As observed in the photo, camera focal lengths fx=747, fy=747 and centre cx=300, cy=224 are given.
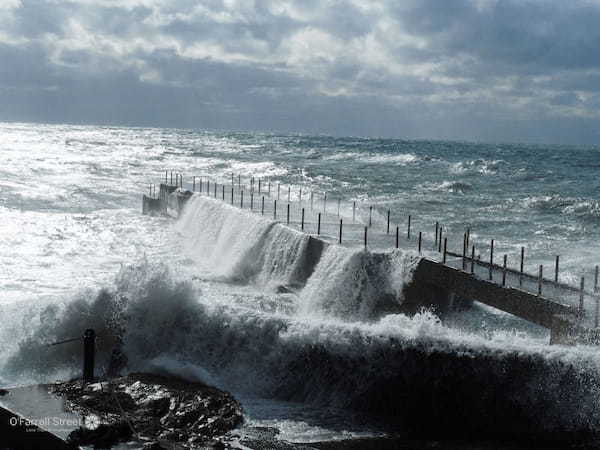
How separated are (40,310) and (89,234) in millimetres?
18968

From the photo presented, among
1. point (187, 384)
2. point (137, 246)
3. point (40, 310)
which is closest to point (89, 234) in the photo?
point (137, 246)

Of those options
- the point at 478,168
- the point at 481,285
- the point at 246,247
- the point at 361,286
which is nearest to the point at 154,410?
the point at 481,285

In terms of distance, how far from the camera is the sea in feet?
44.5

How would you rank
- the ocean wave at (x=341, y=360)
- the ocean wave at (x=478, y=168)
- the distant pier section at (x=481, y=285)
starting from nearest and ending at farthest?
the ocean wave at (x=341, y=360) → the distant pier section at (x=481, y=285) → the ocean wave at (x=478, y=168)

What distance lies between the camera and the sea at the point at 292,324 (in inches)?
534

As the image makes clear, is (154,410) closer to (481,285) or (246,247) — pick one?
(481,285)

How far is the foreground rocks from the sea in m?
0.79

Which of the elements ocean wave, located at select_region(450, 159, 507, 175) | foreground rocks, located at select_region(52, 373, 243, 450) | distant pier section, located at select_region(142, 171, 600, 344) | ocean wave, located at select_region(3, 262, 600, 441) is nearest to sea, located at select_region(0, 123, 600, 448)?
ocean wave, located at select_region(3, 262, 600, 441)

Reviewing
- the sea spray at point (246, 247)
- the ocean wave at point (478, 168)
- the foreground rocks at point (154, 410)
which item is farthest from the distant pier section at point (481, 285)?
the ocean wave at point (478, 168)

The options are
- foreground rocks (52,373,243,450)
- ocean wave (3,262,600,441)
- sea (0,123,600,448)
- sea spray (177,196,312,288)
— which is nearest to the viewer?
foreground rocks (52,373,243,450)

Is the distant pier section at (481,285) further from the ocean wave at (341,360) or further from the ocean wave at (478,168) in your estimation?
the ocean wave at (478,168)

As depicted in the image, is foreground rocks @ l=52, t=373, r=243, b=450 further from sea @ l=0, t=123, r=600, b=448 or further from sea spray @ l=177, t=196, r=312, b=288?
sea spray @ l=177, t=196, r=312, b=288

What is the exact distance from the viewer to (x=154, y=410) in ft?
41.9

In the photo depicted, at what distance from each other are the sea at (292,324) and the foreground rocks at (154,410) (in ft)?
2.58
